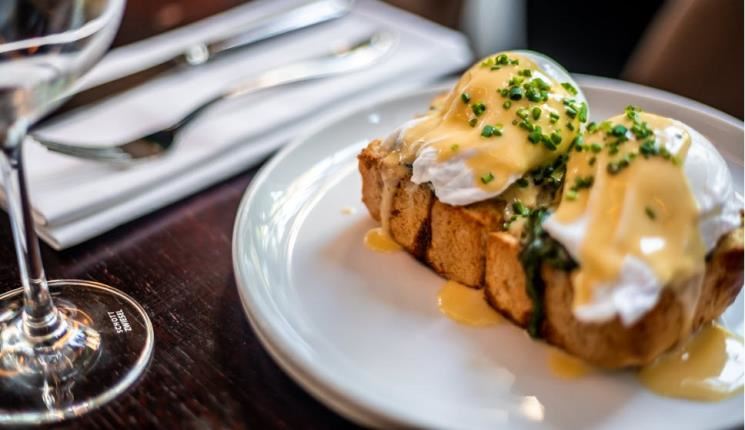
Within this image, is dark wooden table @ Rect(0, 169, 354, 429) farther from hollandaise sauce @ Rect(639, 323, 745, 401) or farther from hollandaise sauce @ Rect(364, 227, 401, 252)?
hollandaise sauce @ Rect(639, 323, 745, 401)

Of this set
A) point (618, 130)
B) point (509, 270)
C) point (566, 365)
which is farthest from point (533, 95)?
point (566, 365)

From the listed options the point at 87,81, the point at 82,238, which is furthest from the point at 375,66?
the point at 82,238

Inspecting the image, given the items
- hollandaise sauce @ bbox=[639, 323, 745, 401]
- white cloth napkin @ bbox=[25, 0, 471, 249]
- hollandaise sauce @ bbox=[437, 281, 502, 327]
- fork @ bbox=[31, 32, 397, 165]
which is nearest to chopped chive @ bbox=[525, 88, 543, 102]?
hollandaise sauce @ bbox=[437, 281, 502, 327]

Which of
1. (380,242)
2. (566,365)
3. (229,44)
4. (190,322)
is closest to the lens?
(566,365)

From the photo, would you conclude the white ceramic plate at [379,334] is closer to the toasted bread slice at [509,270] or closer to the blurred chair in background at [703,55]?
the toasted bread slice at [509,270]

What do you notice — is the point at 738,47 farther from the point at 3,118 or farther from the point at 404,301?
the point at 3,118

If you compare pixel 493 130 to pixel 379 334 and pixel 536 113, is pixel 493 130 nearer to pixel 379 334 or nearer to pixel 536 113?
pixel 536 113

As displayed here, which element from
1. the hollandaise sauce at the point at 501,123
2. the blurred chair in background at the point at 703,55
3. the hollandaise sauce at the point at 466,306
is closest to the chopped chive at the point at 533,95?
the hollandaise sauce at the point at 501,123
